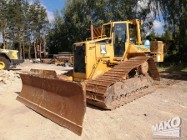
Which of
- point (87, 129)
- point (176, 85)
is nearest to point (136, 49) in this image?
point (176, 85)

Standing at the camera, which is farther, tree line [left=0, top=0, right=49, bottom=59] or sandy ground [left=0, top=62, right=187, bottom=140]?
tree line [left=0, top=0, right=49, bottom=59]

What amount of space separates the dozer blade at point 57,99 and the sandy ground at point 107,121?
0.18m

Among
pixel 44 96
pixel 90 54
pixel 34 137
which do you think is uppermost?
pixel 90 54

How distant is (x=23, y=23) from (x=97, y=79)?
3900cm

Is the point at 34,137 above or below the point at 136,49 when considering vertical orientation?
below

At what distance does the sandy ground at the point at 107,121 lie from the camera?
544 cm

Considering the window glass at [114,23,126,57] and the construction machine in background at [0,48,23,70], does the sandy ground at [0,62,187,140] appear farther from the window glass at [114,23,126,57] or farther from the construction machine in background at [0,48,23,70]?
the construction machine in background at [0,48,23,70]

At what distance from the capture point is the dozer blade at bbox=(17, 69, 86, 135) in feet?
19.2

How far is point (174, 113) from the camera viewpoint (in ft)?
21.7

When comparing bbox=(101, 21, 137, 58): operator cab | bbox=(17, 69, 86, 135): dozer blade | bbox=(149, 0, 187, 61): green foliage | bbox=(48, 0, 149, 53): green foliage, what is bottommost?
bbox=(17, 69, 86, 135): dozer blade

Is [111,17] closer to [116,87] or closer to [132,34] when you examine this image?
[132,34]

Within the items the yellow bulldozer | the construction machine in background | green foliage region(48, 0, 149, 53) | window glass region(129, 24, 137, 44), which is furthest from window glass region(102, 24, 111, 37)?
green foliage region(48, 0, 149, 53)

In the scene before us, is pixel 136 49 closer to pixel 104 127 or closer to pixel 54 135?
pixel 104 127

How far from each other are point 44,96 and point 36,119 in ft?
3.05
